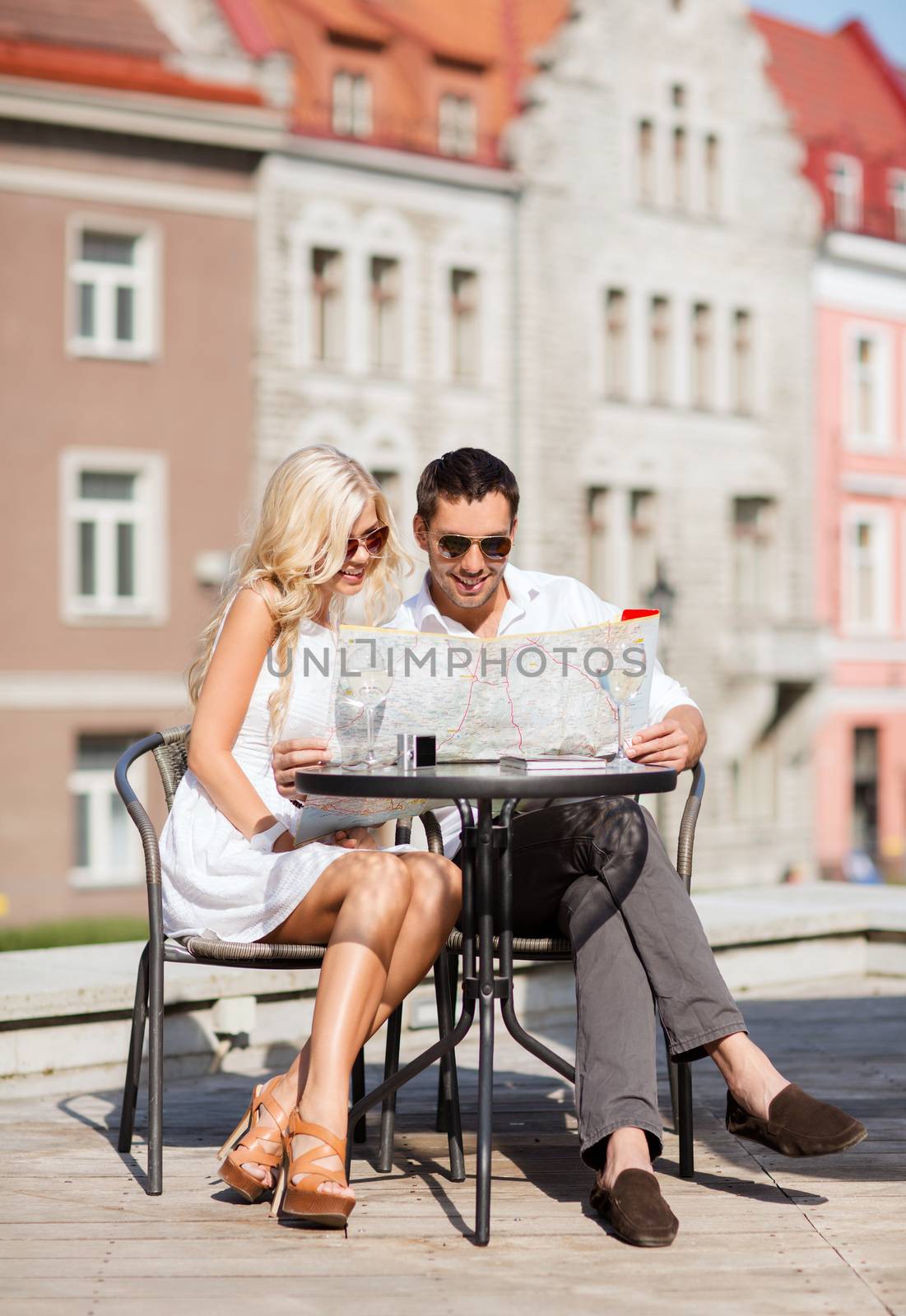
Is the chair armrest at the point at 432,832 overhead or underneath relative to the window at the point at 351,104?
underneath

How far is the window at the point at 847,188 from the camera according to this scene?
29859mm

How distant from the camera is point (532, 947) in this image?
12.8 ft

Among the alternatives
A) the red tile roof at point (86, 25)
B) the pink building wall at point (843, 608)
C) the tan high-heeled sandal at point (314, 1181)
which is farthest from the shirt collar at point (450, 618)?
the pink building wall at point (843, 608)

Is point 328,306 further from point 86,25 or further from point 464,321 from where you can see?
point 86,25

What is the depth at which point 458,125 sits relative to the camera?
24922 mm

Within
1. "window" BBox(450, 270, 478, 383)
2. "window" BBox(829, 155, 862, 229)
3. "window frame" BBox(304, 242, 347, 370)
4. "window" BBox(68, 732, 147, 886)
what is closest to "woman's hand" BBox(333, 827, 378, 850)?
"window" BBox(68, 732, 147, 886)

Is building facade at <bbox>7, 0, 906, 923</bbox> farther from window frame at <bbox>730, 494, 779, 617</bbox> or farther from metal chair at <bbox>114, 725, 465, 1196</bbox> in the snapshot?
metal chair at <bbox>114, 725, 465, 1196</bbox>

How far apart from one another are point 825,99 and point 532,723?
29.6 m

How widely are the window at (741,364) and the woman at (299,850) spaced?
24159 millimetres

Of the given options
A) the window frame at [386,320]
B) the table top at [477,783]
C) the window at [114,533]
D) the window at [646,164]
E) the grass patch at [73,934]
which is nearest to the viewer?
the table top at [477,783]

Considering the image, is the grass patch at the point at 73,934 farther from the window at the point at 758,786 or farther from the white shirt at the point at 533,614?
the window at the point at 758,786

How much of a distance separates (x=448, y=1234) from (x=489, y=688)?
3.29 ft

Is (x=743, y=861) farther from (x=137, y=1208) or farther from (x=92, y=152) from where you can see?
(x=137, y=1208)

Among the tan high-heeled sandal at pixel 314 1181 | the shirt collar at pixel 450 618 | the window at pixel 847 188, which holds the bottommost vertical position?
the tan high-heeled sandal at pixel 314 1181
